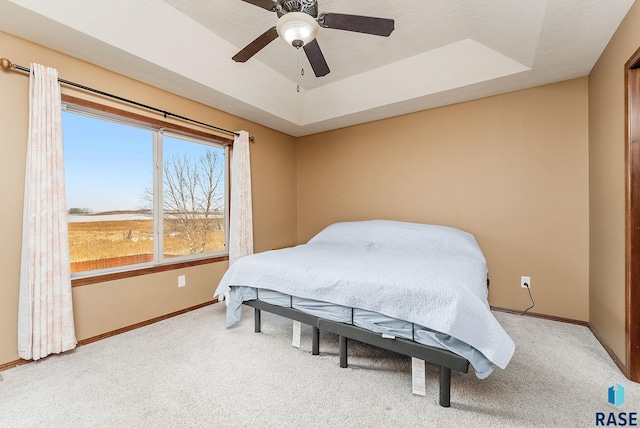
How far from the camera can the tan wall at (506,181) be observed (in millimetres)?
2637

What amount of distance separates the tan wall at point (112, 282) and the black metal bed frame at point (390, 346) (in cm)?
126

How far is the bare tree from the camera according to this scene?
9.89ft

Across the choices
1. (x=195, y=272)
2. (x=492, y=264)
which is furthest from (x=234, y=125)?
(x=492, y=264)

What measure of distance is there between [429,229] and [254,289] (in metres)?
1.95

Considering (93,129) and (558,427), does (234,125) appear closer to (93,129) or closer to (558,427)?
(93,129)

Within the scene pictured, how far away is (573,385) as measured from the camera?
1.68m

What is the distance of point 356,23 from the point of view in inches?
64.6

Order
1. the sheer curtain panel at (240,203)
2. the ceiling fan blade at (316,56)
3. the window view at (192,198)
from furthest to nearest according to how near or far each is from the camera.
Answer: the sheer curtain panel at (240,203) → the window view at (192,198) → the ceiling fan blade at (316,56)

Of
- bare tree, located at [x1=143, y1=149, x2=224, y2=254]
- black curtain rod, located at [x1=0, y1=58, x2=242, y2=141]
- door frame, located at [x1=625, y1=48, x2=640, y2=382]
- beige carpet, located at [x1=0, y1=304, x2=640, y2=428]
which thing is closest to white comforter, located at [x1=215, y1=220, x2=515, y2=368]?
beige carpet, located at [x1=0, y1=304, x2=640, y2=428]

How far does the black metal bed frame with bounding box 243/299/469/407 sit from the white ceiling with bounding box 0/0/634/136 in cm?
226

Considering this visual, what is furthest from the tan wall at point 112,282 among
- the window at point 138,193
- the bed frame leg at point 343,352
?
the bed frame leg at point 343,352

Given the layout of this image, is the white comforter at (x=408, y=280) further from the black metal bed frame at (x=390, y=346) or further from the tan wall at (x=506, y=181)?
the tan wall at (x=506, y=181)

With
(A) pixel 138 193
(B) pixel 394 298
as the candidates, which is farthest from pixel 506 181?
(A) pixel 138 193

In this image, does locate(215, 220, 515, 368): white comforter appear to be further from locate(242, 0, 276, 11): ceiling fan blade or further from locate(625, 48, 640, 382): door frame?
locate(242, 0, 276, 11): ceiling fan blade
